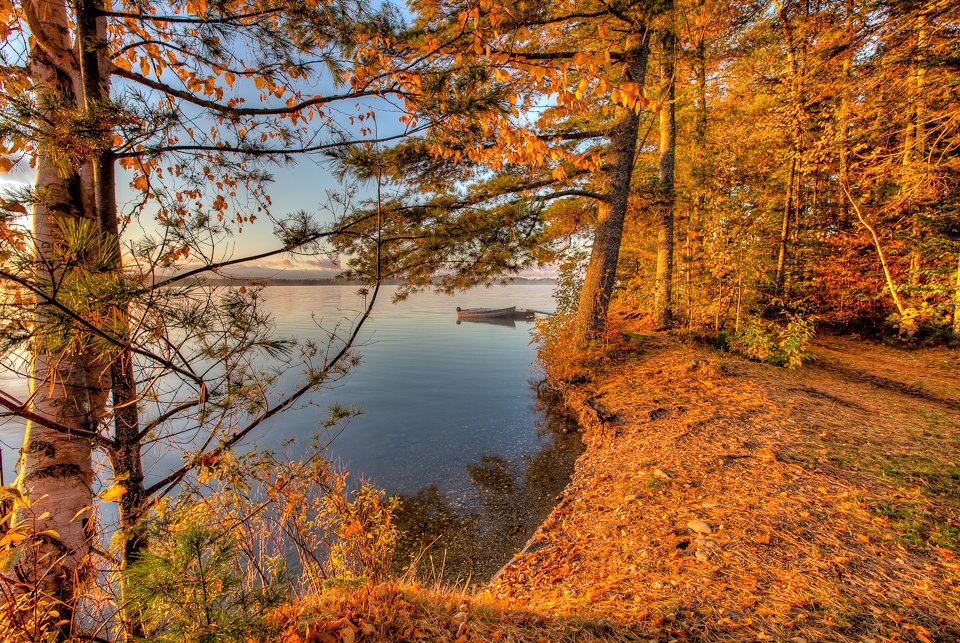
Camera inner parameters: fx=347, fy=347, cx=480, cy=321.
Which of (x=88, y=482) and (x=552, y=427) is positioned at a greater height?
(x=88, y=482)

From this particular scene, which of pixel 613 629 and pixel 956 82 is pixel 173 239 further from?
pixel 956 82

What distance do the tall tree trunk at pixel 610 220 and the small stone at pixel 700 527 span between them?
4239 mm

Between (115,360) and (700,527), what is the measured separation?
3673 mm

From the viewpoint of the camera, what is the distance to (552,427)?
6.86 meters

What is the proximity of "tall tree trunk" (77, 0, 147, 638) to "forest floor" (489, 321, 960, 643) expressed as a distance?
1.96m

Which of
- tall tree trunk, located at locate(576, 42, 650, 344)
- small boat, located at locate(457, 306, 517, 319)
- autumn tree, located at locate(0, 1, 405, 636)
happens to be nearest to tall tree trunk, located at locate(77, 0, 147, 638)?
autumn tree, located at locate(0, 1, 405, 636)

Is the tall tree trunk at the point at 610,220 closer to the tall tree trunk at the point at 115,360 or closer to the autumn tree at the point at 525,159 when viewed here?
the autumn tree at the point at 525,159

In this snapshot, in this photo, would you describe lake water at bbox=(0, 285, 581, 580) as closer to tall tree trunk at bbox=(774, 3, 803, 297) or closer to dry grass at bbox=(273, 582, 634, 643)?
dry grass at bbox=(273, 582, 634, 643)

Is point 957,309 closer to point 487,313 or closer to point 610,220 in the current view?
point 610,220

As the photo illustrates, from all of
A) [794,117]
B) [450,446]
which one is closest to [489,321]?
[450,446]

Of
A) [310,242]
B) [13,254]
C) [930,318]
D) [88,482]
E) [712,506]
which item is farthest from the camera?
[930,318]

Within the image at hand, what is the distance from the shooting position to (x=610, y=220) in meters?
6.21

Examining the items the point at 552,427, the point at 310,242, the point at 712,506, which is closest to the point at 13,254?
the point at 310,242

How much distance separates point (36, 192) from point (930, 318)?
13274 millimetres
